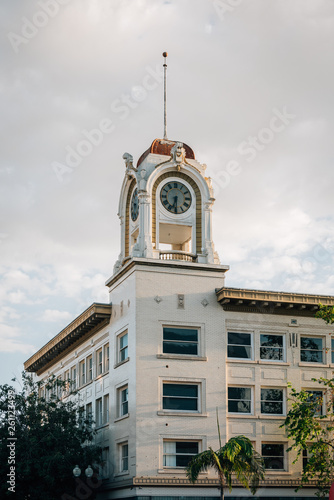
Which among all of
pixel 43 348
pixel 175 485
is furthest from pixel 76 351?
pixel 175 485

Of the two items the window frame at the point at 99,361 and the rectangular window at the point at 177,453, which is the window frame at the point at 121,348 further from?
the rectangular window at the point at 177,453

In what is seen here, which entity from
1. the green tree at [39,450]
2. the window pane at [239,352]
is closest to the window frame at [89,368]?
the green tree at [39,450]

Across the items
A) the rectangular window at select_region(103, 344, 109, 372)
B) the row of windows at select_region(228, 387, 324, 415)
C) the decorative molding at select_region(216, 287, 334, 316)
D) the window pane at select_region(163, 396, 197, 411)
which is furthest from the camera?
the rectangular window at select_region(103, 344, 109, 372)

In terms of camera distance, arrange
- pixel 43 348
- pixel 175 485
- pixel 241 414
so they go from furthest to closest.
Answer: pixel 43 348 < pixel 241 414 < pixel 175 485

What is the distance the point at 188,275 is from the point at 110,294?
576cm

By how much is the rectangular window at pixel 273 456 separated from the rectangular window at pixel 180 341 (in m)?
6.34

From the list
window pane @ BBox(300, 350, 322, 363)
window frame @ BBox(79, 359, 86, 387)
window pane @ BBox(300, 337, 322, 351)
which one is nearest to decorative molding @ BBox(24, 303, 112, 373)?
window frame @ BBox(79, 359, 86, 387)

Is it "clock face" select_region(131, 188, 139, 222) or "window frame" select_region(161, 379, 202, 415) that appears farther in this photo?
"clock face" select_region(131, 188, 139, 222)

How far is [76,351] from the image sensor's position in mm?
53562

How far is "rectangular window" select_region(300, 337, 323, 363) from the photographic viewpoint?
45406mm

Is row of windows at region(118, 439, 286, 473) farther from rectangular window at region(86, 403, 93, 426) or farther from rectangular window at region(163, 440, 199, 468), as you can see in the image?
rectangular window at region(86, 403, 93, 426)

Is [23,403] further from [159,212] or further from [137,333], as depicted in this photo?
[159,212]

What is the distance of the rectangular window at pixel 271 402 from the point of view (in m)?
44.0

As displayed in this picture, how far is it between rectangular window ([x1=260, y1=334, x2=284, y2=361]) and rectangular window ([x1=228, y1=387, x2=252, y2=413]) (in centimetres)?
221
